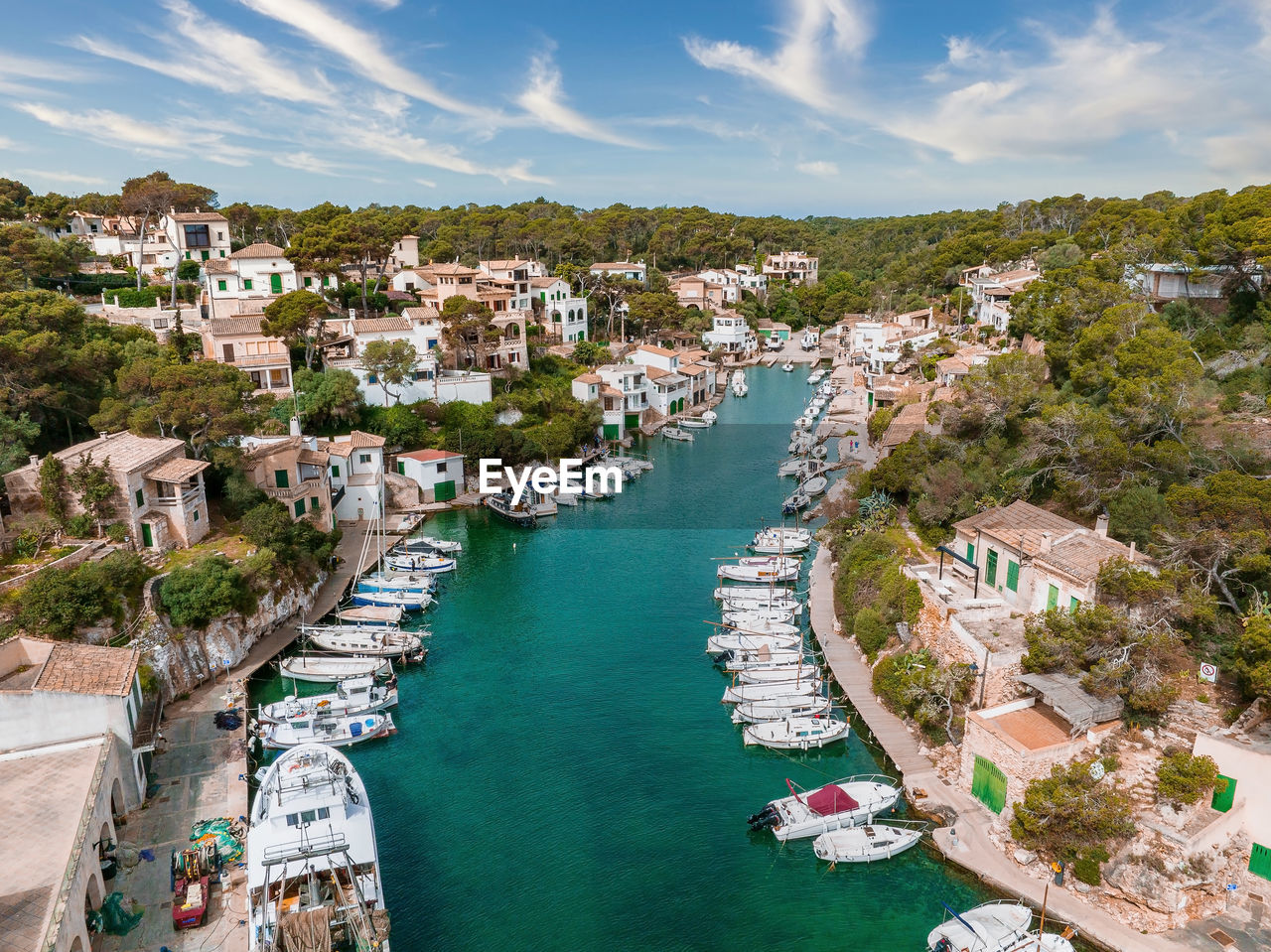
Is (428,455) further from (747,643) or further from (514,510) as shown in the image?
(747,643)

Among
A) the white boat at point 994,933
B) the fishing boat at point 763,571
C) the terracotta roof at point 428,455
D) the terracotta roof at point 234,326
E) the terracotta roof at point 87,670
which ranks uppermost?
the terracotta roof at point 234,326

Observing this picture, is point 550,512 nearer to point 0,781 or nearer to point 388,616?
point 388,616

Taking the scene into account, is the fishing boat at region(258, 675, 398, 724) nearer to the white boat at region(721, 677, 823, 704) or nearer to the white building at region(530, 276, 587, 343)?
the white boat at region(721, 677, 823, 704)

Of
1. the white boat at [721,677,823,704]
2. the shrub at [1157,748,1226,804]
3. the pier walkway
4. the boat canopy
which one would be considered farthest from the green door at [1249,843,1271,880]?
the white boat at [721,677,823,704]

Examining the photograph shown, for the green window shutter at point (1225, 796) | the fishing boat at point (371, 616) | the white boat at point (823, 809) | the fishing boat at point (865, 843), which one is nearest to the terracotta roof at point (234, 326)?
the fishing boat at point (371, 616)

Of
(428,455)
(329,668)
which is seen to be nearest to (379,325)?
(428,455)

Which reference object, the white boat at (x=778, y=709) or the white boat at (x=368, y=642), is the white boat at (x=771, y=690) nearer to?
the white boat at (x=778, y=709)
